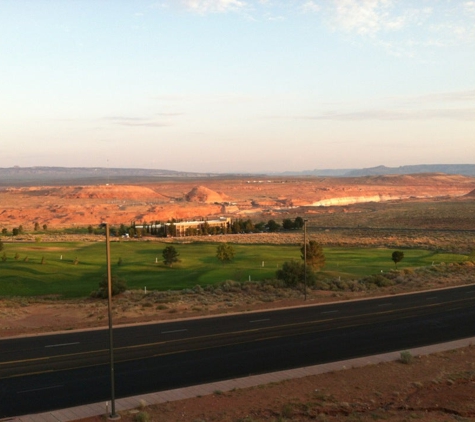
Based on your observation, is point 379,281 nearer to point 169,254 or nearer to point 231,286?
point 231,286

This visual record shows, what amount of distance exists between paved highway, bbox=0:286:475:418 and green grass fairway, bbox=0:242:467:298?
13742 millimetres

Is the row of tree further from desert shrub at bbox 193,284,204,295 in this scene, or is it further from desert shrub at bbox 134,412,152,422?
desert shrub at bbox 134,412,152,422

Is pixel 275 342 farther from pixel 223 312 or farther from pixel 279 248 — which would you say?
pixel 279 248

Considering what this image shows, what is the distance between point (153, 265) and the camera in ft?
177

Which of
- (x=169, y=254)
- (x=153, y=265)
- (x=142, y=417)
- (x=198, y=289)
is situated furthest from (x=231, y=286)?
(x=142, y=417)

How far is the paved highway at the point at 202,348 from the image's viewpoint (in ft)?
61.4

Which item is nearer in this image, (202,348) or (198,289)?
(202,348)

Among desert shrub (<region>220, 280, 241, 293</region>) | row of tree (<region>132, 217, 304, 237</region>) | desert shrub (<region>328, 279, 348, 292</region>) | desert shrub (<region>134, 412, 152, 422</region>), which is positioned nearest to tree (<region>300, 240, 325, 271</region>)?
desert shrub (<region>328, 279, 348, 292</region>)

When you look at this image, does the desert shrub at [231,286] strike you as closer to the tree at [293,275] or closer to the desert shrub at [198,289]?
the desert shrub at [198,289]

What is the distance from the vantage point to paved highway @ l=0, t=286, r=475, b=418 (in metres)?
18.7

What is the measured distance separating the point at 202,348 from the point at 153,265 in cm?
3064

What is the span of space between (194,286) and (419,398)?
84.5 feet

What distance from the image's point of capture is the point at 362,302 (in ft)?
120

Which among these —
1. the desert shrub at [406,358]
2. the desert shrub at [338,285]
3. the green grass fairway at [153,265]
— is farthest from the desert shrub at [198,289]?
the desert shrub at [406,358]
